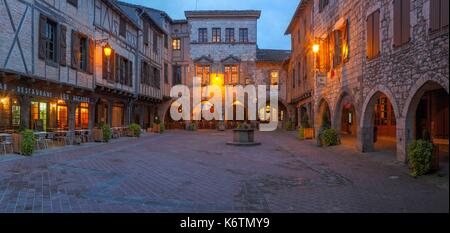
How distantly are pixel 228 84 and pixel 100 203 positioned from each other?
28.1m

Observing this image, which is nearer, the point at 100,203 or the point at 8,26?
the point at 100,203

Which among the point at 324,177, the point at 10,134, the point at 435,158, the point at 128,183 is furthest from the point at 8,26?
the point at 435,158

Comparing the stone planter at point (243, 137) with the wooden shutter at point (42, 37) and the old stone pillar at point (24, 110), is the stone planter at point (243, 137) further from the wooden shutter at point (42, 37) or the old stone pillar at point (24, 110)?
the wooden shutter at point (42, 37)

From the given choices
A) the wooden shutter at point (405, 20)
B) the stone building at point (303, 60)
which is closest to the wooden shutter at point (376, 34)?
the wooden shutter at point (405, 20)

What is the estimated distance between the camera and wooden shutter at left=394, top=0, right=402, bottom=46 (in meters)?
8.81

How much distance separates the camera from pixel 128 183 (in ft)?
21.6

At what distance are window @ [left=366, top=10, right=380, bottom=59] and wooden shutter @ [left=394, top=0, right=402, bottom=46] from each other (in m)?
1.32

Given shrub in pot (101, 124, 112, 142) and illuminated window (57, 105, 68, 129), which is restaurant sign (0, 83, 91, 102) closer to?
illuminated window (57, 105, 68, 129)

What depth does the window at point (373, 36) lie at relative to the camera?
10477 mm

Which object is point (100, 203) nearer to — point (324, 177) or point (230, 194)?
point (230, 194)

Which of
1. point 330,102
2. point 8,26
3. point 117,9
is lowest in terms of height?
point 330,102

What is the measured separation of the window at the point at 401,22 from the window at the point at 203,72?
24.6 metres

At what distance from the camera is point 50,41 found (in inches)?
550
